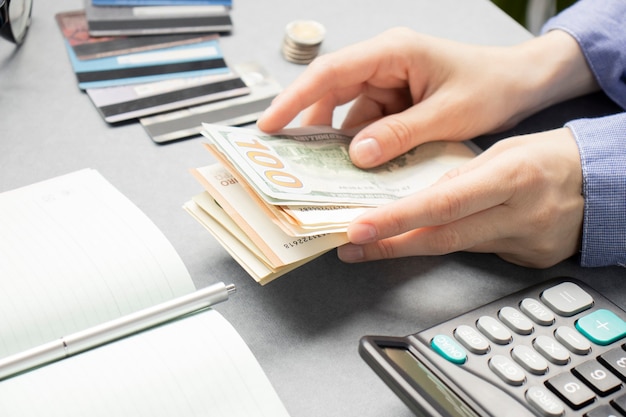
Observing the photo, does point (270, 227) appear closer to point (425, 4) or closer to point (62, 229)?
point (62, 229)

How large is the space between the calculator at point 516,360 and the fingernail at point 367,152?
18cm

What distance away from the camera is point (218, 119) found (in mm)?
702

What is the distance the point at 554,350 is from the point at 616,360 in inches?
1.6

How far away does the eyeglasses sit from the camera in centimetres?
72

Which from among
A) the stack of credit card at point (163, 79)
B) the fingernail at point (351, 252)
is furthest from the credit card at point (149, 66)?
the fingernail at point (351, 252)

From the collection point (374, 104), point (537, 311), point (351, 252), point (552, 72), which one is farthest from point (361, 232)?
point (552, 72)

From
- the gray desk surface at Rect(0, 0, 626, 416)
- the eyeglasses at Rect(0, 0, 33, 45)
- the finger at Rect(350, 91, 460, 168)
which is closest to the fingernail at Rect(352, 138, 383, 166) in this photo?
the finger at Rect(350, 91, 460, 168)

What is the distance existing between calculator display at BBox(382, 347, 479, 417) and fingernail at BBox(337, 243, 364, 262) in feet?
0.36

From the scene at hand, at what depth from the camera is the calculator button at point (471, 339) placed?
455 mm

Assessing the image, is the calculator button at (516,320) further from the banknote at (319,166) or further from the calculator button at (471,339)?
the banknote at (319,166)

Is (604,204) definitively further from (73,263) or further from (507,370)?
(73,263)

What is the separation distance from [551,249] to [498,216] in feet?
0.18

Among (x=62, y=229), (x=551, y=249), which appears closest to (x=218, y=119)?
(x=62, y=229)

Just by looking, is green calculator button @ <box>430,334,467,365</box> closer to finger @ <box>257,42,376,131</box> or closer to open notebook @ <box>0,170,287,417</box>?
open notebook @ <box>0,170,287,417</box>
